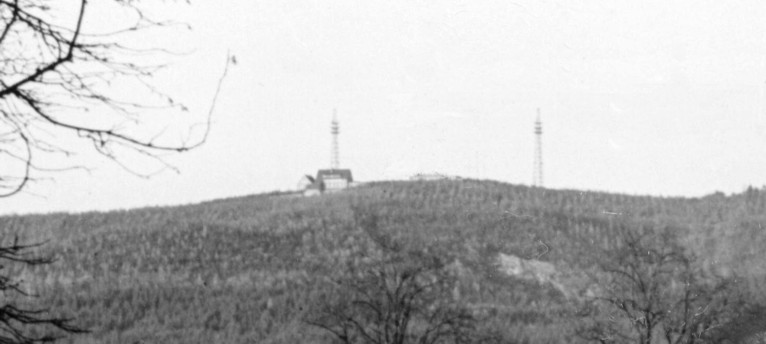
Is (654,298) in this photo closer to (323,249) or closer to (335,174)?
(323,249)

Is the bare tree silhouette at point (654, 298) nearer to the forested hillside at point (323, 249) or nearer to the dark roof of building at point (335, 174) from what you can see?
the forested hillside at point (323, 249)

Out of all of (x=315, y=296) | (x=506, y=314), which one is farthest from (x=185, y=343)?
(x=506, y=314)

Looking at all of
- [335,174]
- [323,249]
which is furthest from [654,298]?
[335,174]

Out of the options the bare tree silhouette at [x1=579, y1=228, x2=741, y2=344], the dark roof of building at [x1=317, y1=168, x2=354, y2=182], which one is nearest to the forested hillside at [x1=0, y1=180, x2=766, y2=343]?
the bare tree silhouette at [x1=579, y1=228, x2=741, y2=344]

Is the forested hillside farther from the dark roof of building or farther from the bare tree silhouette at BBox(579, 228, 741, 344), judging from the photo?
the dark roof of building

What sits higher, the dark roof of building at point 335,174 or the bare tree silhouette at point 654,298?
the dark roof of building at point 335,174

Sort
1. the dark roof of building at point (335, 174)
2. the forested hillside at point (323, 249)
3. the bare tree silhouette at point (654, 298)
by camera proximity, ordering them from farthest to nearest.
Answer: the dark roof of building at point (335, 174)
the forested hillside at point (323, 249)
the bare tree silhouette at point (654, 298)

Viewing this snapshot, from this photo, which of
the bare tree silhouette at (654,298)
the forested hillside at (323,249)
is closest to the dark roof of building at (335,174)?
the forested hillside at (323,249)
